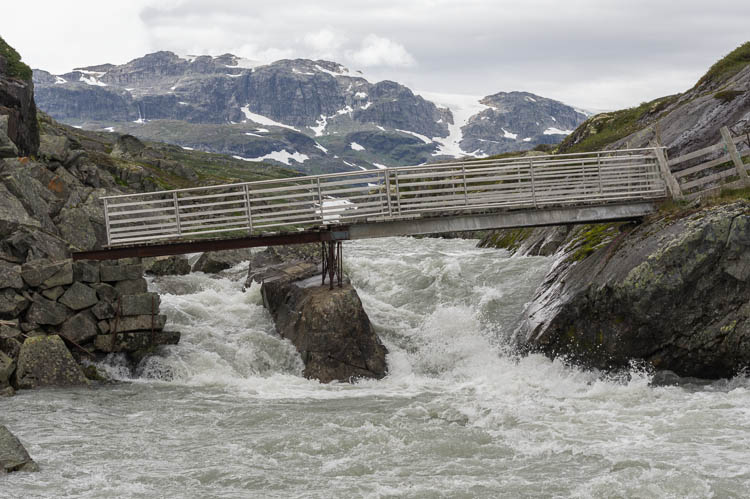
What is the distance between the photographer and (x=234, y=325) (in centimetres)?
2972

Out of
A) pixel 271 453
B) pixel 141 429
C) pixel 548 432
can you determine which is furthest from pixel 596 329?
pixel 141 429

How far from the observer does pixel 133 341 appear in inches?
1041

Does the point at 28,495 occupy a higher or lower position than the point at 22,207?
lower

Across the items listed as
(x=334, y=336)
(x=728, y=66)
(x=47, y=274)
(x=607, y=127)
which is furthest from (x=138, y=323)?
(x=607, y=127)

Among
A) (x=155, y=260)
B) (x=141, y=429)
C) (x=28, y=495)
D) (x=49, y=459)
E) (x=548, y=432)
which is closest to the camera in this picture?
(x=28, y=495)

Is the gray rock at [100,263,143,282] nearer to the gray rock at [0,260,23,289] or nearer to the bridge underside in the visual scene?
the bridge underside

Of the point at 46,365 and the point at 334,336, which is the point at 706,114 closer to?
the point at 334,336

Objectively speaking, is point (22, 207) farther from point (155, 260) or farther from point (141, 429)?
point (141, 429)

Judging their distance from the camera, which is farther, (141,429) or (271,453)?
(141,429)

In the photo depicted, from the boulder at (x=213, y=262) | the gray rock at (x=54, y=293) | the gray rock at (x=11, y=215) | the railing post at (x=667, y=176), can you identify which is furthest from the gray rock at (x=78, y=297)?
the railing post at (x=667, y=176)

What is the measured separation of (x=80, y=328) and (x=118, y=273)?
2502mm

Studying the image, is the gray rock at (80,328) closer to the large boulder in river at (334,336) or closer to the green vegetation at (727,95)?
the large boulder in river at (334,336)

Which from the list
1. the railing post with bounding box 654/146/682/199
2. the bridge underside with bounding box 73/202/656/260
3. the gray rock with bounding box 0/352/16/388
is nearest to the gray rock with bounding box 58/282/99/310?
the bridge underside with bounding box 73/202/656/260

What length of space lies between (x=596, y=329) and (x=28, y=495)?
16.8 meters
